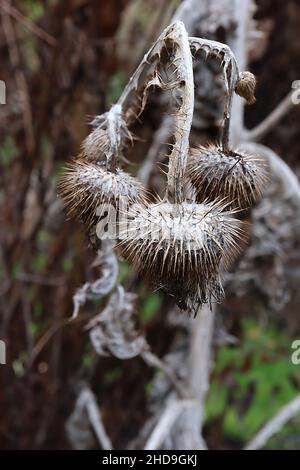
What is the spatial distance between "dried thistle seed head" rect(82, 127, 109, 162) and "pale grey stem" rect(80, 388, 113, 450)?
1.09 m

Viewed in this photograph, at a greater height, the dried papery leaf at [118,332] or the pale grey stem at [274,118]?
the pale grey stem at [274,118]

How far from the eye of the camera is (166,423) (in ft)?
5.93

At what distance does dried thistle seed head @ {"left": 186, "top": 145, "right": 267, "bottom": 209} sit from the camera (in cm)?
105

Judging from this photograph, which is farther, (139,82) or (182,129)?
(139,82)

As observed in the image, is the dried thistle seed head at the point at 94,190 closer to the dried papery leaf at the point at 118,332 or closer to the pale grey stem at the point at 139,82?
the pale grey stem at the point at 139,82

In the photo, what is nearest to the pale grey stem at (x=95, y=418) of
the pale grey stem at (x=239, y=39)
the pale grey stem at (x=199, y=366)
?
the pale grey stem at (x=199, y=366)

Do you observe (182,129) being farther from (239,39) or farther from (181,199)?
(239,39)

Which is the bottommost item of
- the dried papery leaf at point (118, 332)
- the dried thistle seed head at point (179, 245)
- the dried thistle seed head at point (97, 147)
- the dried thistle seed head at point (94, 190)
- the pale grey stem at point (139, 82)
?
the dried papery leaf at point (118, 332)

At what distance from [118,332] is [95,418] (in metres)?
0.49

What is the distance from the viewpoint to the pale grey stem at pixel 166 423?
5.67 ft

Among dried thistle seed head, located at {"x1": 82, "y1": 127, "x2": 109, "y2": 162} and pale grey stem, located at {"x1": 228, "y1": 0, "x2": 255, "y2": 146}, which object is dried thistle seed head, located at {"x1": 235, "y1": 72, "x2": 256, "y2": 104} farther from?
pale grey stem, located at {"x1": 228, "y1": 0, "x2": 255, "y2": 146}

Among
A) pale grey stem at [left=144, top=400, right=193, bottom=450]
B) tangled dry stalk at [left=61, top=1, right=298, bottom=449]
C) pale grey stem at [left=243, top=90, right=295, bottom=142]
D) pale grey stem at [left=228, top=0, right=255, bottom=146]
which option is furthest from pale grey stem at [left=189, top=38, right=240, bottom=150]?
pale grey stem at [left=144, top=400, right=193, bottom=450]

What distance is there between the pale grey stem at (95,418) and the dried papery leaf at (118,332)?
40cm

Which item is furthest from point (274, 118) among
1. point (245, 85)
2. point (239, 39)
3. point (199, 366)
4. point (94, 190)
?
point (94, 190)
